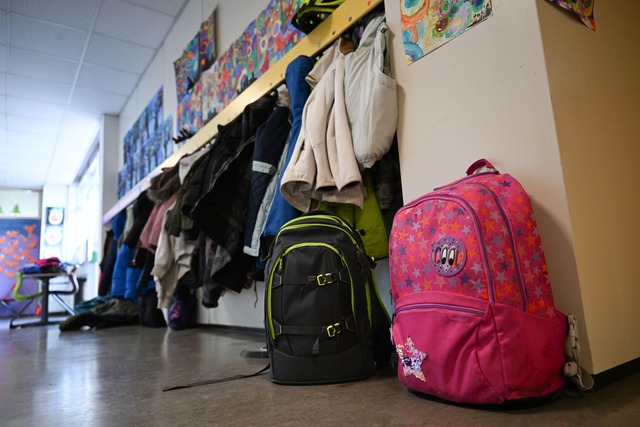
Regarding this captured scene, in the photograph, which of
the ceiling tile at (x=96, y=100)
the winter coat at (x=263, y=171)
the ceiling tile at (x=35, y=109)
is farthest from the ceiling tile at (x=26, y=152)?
the winter coat at (x=263, y=171)

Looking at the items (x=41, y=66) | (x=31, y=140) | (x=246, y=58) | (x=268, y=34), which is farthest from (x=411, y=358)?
(x=31, y=140)

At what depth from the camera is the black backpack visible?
1.03 meters

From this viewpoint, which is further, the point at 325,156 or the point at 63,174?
the point at 63,174

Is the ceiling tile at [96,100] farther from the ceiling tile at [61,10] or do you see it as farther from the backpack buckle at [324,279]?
the backpack buckle at [324,279]

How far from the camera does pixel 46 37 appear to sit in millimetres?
3463

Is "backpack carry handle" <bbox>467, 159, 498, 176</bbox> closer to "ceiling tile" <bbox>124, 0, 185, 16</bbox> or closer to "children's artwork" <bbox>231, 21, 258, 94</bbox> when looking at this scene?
"children's artwork" <bbox>231, 21, 258, 94</bbox>

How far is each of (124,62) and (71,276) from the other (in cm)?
267

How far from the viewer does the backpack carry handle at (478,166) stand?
0.94 meters

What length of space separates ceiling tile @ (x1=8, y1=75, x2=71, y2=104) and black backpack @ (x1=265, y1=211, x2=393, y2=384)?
438cm

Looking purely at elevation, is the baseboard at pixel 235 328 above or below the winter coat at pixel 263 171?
below

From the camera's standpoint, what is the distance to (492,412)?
74cm

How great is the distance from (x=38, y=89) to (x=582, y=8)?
5005 mm

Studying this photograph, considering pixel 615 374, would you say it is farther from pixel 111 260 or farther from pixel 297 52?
pixel 111 260

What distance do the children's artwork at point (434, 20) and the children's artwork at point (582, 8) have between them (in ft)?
0.54
